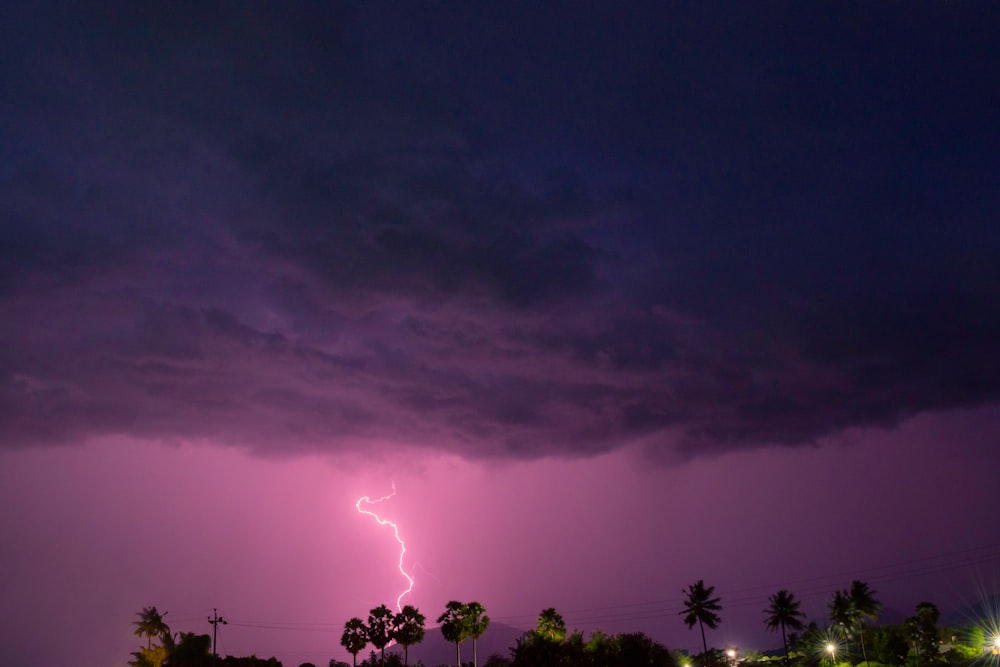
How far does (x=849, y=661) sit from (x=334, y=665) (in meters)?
89.0

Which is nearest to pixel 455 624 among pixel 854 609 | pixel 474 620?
pixel 474 620

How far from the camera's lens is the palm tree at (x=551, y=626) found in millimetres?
100438

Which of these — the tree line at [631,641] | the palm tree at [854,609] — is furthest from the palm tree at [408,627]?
the palm tree at [854,609]

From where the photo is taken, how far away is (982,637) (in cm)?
12581

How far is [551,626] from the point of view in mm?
101438

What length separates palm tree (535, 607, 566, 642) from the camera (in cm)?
10044

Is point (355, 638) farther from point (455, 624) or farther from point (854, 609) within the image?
point (854, 609)

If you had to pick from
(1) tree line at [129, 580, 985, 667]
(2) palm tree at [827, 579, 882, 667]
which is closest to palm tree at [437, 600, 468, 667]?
(1) tree line at [129, 580, 985, 667]

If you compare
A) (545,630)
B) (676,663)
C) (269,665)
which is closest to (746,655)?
(676,663)

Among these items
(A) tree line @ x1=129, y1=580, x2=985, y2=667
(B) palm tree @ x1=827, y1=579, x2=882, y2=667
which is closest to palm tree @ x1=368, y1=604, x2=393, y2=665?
(A) tree line @ x1=129, y1=580, x2=985, y2=667

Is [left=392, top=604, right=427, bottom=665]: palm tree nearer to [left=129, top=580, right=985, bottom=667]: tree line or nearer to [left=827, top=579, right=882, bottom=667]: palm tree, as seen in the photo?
[left=129, top=580, right=985, bottom=667]: tree line

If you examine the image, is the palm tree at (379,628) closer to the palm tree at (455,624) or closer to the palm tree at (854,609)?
the palm tree at (455,624)

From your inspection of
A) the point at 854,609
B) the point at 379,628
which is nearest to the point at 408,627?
the point at 379,628

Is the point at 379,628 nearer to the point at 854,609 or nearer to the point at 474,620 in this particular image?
the point at 474,620
